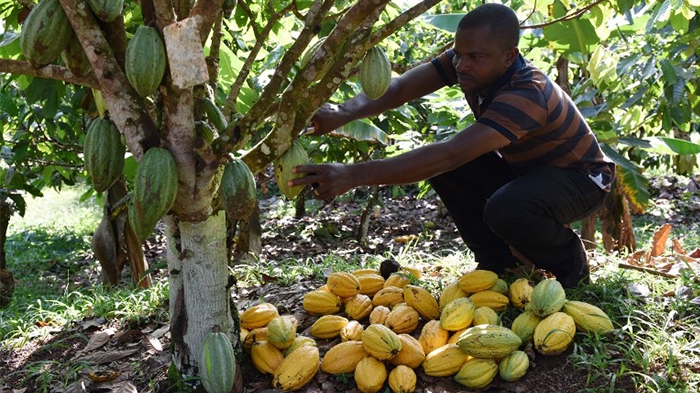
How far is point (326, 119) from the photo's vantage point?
2502 mm

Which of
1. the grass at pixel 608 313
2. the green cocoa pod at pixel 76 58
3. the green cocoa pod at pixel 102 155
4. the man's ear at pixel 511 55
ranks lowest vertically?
the grass at pixel 608 313

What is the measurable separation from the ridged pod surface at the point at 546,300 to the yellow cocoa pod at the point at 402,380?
53 centimetres

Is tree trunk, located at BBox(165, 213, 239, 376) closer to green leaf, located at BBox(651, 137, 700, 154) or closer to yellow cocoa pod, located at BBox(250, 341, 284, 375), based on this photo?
yellow cocoa pod, located at BBox(250, 341, 284, 375)

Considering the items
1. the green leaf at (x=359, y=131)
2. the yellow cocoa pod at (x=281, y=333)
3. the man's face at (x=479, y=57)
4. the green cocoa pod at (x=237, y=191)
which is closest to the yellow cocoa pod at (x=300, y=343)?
the yellow cocoa pod at (x=281, y=333)

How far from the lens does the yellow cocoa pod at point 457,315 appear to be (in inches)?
94.1

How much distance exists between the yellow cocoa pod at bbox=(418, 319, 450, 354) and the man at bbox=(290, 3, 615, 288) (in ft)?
1.65

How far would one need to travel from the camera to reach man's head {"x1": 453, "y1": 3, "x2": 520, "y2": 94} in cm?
256

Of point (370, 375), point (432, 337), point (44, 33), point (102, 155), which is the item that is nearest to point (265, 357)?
point (370, 375)

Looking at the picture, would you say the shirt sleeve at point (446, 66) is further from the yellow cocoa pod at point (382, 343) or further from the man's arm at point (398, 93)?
the yellow cocoa pod at point (382, 343)

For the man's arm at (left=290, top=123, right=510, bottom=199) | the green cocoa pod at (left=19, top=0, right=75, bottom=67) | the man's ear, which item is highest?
the green cocoa pod at (left=19, top=0, right=75, bottom=67)

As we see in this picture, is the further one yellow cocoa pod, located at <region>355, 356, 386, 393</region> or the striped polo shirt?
the striped polo shirt

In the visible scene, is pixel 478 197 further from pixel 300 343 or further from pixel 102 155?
pixel 102 155

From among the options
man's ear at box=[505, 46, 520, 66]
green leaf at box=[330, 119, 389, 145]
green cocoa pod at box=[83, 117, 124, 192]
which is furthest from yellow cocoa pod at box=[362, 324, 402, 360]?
green leaf at box=[330, 119, 389, 145]

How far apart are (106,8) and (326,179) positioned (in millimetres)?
791
